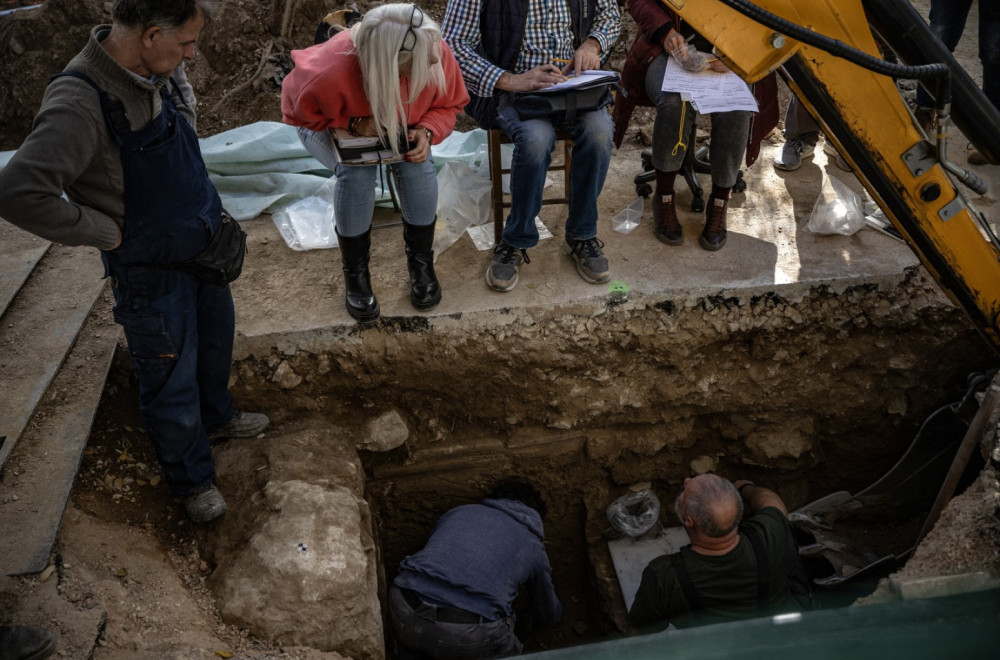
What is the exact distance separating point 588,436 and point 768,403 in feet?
3.19

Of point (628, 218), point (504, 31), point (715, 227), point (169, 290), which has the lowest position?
point (628, 218)

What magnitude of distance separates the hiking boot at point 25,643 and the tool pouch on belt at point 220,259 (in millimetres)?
1173

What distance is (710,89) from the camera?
11.3 ft

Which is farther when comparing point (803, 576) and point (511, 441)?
point (511, 441)

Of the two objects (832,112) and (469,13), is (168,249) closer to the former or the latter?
(469,13)

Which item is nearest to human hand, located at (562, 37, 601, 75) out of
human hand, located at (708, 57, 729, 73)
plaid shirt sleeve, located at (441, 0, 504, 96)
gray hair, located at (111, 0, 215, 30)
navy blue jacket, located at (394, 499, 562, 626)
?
plaid shirt sleeve, located at (441, 0, 504, 96)

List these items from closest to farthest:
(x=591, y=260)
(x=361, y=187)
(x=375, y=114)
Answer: (x=375, y=114) → (x=361, y=187) → (x=591, y=260)

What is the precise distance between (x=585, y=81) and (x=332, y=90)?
112 cm

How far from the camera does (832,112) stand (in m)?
2.62

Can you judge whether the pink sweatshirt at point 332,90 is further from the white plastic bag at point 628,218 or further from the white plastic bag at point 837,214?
the white plastic bag at point 837,214

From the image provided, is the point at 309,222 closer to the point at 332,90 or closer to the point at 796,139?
the point at 332,90

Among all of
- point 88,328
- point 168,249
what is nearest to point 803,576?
point 168,249

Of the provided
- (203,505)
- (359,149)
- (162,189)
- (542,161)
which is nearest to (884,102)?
(542,161)

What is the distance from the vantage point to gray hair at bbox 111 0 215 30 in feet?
6.96
